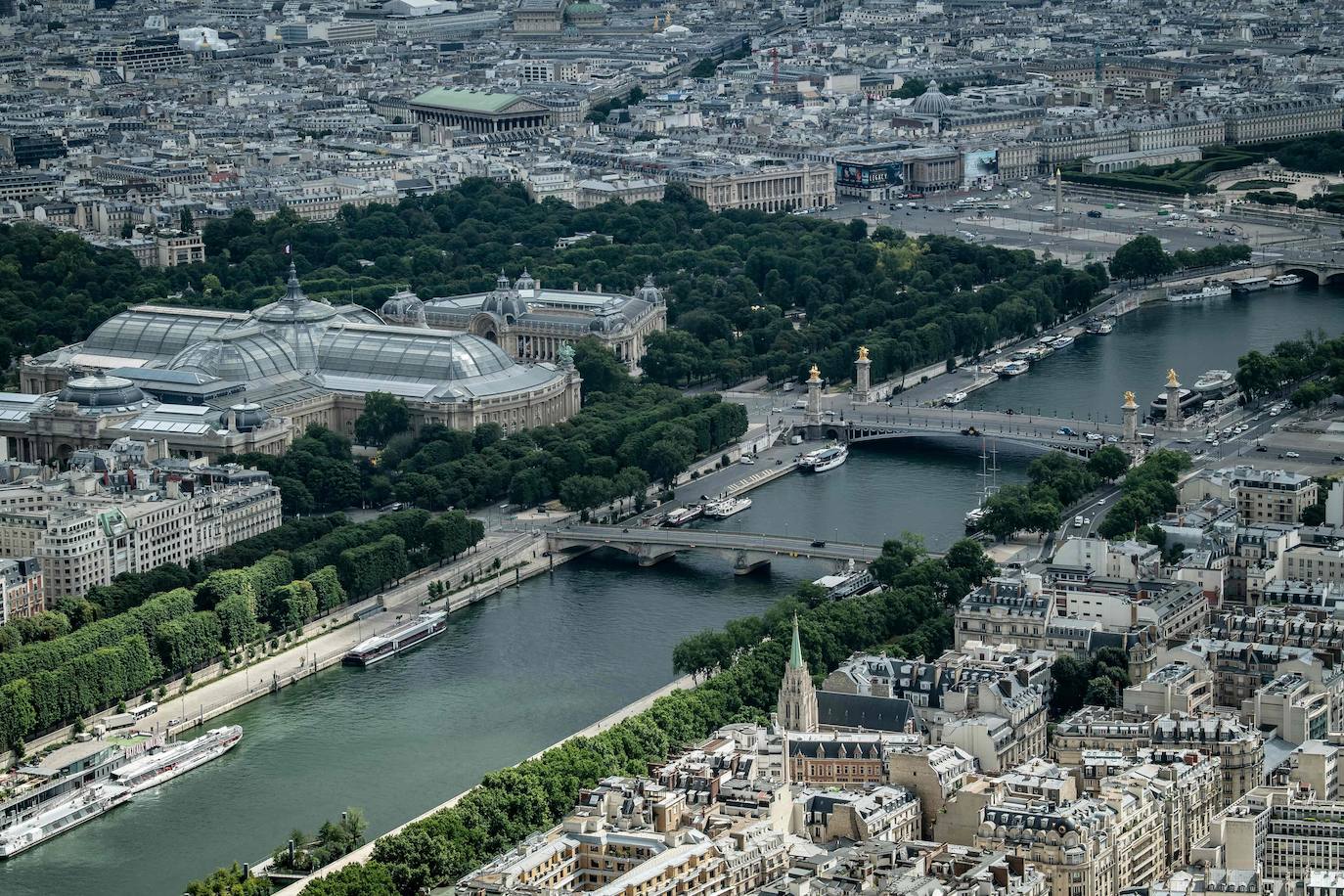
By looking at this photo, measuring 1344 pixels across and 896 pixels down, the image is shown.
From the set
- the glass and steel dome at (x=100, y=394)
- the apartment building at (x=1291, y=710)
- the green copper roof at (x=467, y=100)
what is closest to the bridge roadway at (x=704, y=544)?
the glass and steel dome at (x=100, y=394)

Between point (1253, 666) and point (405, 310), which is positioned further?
point (405, 310)

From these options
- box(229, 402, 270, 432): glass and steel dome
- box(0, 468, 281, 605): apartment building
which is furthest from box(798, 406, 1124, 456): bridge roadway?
box(0, 468, 281, 605): apartment building

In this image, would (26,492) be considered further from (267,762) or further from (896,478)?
(896,478)

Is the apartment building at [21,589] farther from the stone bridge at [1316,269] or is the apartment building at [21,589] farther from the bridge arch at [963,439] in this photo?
the stone bridge at [1316,269]

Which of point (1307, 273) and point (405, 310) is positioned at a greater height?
point (405, 310)

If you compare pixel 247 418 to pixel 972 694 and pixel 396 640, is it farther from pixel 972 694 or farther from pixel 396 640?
pixel 972 694

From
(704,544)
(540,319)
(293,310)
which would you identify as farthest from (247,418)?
(540,319)

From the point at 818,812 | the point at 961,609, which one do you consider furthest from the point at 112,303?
the point at 818,812
